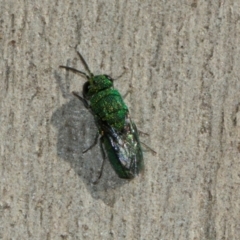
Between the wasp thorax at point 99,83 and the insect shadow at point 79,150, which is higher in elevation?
the wasp thorax at point 99,83

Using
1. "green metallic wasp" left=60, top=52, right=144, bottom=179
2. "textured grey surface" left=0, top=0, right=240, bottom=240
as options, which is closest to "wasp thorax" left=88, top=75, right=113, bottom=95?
"green metallic wasp" left=60, top=52, right=144, bottom=179

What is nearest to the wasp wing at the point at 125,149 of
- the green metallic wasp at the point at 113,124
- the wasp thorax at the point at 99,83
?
the green metallic wasp at the point at 113,124

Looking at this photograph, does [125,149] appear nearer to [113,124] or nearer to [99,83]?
[113,124]

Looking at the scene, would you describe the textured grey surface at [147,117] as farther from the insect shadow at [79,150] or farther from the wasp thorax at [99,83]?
the wasp thorax at [99,83]

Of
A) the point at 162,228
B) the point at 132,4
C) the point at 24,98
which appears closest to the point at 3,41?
the point at 24,98

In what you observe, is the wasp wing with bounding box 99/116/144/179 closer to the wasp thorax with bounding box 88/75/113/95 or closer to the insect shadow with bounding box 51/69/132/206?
the insect shadow with bounding box 51/69/132/206
